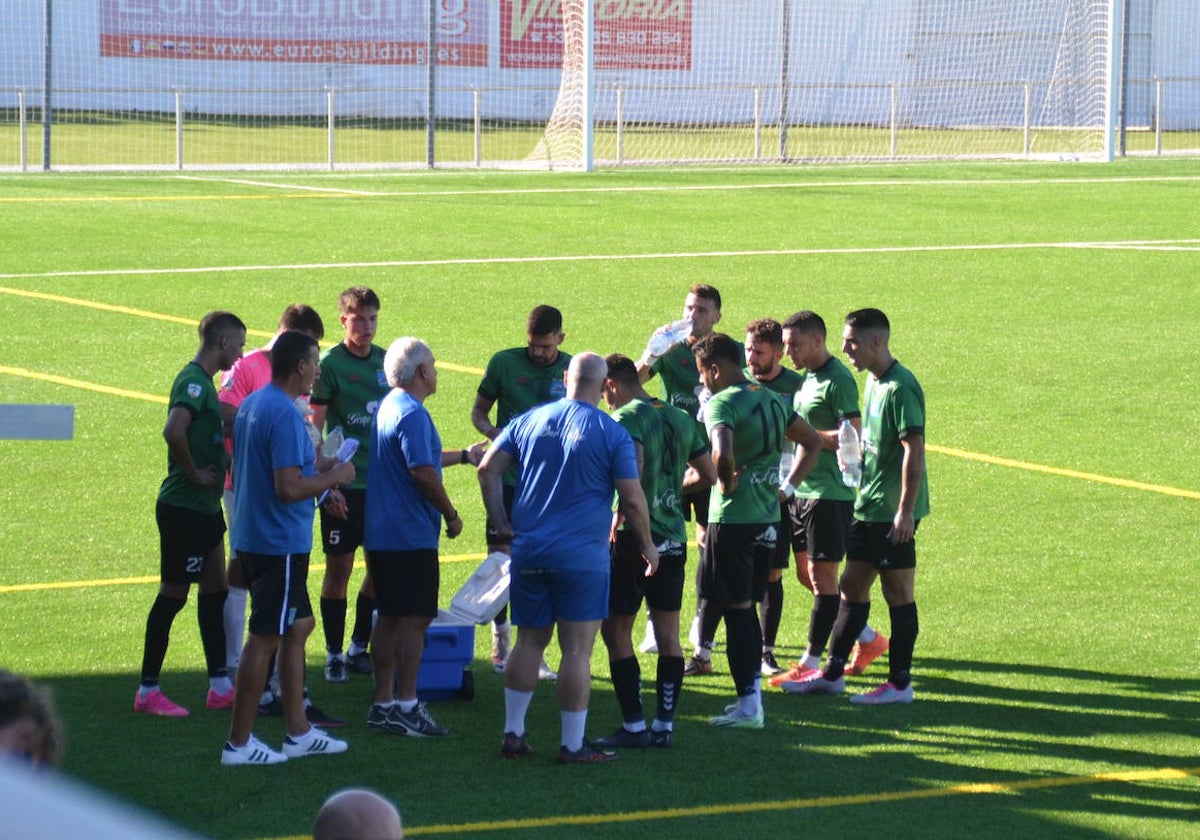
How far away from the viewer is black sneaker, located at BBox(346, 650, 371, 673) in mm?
9344

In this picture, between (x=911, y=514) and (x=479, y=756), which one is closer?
(x=479, y=756)

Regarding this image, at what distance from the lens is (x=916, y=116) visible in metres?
44.4

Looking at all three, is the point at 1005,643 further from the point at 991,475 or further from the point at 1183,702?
the point at 991,475

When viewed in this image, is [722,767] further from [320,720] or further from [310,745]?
[320,720]

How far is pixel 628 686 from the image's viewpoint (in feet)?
26.2

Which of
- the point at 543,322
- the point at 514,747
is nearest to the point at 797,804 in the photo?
the point at 514,747

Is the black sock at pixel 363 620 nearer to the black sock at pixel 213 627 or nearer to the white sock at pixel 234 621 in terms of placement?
the white sock at pixel 234 621

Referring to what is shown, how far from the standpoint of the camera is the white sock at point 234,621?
8.63 m

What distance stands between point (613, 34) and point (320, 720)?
34.7 m

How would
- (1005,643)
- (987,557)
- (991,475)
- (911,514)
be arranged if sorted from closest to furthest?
1. (911,514)
2. (1005,643)
3. (987,557)
4. (991,475)

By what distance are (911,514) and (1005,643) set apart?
1.80 meters

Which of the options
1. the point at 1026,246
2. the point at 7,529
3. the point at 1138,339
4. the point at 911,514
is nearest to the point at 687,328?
the point at 911,514

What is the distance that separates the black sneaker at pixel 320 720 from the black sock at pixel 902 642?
2681mm

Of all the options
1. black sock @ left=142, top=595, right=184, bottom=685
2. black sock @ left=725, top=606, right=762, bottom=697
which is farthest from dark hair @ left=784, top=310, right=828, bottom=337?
black sock @ left=142, top=595, right=184, bottom=685
